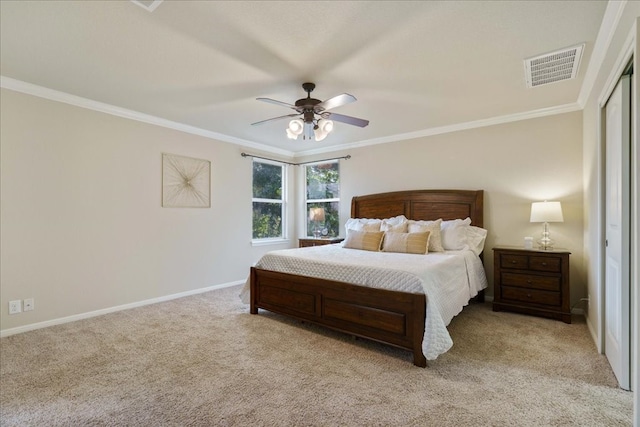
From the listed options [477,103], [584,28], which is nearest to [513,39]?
[584,28]

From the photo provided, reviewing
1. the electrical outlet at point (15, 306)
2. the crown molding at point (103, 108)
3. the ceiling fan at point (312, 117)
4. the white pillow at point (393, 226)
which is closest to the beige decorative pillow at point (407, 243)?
the white pillow at point (393, 226)

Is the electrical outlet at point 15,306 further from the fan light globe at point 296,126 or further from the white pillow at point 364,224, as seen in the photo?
the white pillow at point 364,224

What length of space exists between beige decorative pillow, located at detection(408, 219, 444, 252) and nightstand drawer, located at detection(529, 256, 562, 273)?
3.10 feet

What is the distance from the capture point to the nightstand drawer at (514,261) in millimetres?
3445

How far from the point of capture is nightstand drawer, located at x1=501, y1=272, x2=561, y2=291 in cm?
328

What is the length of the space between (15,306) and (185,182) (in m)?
2.22

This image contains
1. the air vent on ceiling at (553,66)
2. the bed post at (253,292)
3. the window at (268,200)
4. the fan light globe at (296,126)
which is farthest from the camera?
the window at (268,200)

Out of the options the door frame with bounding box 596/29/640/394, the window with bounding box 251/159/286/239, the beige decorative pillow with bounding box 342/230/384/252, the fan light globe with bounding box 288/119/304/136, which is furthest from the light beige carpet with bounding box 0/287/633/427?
the window with bounding box 251/159/286/239

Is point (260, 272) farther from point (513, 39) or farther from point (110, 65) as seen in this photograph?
point (513, 39)

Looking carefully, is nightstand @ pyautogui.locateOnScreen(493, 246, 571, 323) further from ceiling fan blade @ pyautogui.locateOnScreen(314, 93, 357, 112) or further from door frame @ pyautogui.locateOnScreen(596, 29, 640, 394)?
ceiling fan blade @ pyautogui.locateOnScreen(314, 93, 357, 112)

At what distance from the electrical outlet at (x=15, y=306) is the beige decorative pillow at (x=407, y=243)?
388 cm

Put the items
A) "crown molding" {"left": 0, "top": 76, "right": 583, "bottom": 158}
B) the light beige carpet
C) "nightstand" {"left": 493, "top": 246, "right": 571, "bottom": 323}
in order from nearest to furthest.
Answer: the light beige carpet, "crown molding" {"left": 0, "top": 76, "right": 583, "bottom": 158}, "nightstand" {"left": 493, "top": 246, "right": 571, "bottom": 323}

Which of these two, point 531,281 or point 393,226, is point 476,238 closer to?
point 531,281

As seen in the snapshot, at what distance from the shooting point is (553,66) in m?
2.66
